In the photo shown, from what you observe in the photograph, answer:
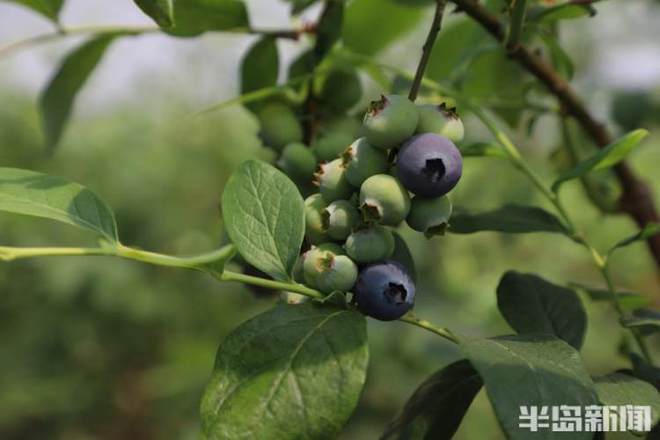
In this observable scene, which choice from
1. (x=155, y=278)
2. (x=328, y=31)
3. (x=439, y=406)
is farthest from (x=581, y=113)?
(x=155, y=278)

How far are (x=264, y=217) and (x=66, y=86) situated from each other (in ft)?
1.68

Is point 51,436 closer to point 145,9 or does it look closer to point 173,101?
point 173,101

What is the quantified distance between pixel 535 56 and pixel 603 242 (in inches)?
70.1

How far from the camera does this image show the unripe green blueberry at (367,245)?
20.6 inches

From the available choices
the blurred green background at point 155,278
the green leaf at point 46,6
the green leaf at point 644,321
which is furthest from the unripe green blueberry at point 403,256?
the blurred green background at point 155,278

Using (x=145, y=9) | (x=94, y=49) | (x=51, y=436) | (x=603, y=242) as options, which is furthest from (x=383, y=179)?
(x=51, y=436)

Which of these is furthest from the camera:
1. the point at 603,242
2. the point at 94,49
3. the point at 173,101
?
the point at 173,101

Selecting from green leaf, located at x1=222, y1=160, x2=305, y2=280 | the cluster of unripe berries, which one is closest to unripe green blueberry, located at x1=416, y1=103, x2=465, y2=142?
the cluster of unripe berries

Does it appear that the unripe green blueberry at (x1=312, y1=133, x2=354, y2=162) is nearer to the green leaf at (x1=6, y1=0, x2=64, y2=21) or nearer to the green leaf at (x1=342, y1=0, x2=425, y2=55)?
the green leaf at (x1=342, y1=0, x2=425, y2=55)

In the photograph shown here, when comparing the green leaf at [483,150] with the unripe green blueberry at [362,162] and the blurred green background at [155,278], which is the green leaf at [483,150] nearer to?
the unripe green blueberry at [362,162]

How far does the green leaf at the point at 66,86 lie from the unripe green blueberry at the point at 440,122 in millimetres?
514

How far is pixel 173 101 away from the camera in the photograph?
170 inches

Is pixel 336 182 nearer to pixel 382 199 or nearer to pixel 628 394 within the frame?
pixel 382 199

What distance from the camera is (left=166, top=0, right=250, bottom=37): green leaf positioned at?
0.75m
